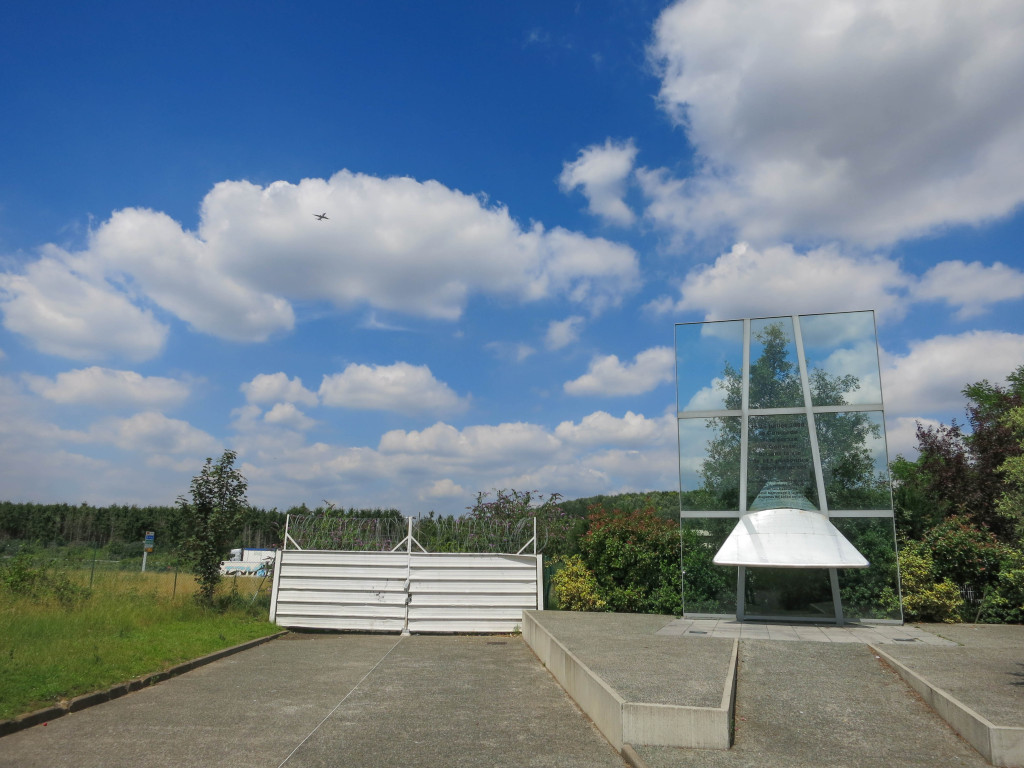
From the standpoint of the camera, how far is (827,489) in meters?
13.7

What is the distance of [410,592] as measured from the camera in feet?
50.5

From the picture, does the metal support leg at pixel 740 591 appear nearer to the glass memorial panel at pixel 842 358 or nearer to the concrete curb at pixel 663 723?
the glass memorial panel at pixel 842 358

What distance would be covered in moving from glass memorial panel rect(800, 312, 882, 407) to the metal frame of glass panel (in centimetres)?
2

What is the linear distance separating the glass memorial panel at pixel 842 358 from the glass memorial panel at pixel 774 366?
0.27m

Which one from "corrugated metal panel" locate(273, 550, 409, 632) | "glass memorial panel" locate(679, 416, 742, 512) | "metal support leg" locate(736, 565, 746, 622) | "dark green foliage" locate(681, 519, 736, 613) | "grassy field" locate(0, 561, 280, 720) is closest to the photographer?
"grassy field" locate(0, 561, 280, 720)

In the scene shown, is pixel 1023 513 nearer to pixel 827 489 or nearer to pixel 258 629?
pixel 827 489

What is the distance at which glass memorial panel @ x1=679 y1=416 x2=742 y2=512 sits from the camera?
568 inches

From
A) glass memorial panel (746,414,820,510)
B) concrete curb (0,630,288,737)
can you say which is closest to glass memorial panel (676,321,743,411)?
glass memorial panel (746,414,820,510)

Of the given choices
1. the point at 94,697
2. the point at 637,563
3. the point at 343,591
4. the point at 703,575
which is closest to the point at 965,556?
the point at 703,575

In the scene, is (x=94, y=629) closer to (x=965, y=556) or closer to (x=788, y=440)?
(x=788, y=440)

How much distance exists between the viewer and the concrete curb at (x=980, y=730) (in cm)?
544

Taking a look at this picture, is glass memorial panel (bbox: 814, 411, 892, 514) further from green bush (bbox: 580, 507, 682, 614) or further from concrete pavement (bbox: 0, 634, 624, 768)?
concrete pavement (bbox: 0, 634, 624, 768)

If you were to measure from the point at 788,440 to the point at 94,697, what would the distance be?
1241 centimetres

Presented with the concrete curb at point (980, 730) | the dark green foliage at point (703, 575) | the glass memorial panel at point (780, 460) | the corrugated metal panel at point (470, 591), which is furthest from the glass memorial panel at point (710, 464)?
the concrete curb at point (980, 730)
